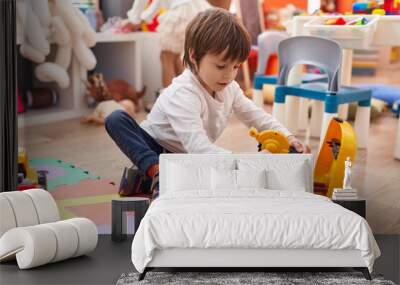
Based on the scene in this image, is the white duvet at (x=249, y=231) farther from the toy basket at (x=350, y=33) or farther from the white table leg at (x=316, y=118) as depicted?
the toy basket at (x=350, y=33)

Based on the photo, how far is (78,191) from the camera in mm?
3422

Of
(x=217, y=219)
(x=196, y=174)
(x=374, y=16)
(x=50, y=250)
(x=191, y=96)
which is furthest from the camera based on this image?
(x=374, y=16)

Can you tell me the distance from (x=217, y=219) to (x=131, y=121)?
3.20 ft

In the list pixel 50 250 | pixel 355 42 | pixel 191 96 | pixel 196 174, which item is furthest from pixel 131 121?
pixel 355 42

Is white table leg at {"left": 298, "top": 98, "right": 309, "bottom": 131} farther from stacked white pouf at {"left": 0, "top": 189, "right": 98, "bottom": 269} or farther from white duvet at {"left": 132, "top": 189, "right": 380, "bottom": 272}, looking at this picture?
stacked white pouf at {"left": 0, "top": 189, "right": 98, "bottom": 269}

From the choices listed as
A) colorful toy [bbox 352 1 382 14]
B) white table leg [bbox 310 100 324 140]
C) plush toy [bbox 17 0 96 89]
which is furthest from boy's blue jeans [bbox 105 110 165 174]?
colorful toy [bbox 352 1 382 14]

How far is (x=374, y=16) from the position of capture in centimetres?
320

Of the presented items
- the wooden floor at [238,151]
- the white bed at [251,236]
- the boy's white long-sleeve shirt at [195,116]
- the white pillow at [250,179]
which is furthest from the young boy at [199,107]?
the white bed at [251,236]

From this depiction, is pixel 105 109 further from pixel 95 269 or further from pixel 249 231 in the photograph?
pixel 249 231

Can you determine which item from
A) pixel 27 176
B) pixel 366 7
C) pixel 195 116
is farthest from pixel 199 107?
pixel 27 176

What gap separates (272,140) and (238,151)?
32 cm

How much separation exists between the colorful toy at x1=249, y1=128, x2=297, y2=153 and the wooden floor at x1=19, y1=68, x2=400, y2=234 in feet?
0.61

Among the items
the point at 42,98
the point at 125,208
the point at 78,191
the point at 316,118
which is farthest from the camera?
the point at 42,98

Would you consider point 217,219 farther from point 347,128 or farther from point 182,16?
point 182,16
